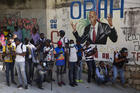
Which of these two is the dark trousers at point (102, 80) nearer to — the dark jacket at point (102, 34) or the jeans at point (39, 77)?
the dark jacket at point (102, 34)

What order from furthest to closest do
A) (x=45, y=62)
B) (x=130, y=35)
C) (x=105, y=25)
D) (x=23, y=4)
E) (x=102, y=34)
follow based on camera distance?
(x=23, y=4) → (x=102, y=34) → (x=105, y=25) → (x=130, y=35) → (x=45, y=62)

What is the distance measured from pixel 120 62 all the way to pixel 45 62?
301 centimetres

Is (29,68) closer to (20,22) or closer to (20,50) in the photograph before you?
(20,50)

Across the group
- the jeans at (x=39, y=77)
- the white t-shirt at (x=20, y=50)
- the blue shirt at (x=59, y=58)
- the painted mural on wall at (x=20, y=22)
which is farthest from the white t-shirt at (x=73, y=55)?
the painted mural on wall at (x=20, y=22)

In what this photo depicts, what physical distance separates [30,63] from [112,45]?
140 inches

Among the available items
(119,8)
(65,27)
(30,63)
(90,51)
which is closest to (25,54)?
(30,63)

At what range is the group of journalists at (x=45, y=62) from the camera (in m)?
6.08

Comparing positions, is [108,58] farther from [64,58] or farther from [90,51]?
[64,58]

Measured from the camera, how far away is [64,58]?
681 cm

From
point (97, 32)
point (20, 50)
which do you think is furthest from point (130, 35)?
point (20, 50)

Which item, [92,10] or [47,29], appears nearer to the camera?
[92,10]

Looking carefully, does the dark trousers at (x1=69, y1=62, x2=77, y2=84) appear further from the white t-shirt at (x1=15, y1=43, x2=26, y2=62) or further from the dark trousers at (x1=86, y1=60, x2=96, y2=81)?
the white t-shirt at (x1=15, y1=43, x2=26, y2=62)

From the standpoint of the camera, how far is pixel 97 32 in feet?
27.5

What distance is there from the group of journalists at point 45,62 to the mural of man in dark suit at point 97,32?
921 mm
